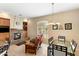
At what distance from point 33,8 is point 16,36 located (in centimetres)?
55

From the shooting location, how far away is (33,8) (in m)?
1.71

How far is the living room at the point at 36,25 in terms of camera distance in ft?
5.52

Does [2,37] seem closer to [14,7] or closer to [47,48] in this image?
[14,7]

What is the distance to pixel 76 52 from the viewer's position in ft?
5.61

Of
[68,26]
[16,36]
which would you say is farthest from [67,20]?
[16,36]

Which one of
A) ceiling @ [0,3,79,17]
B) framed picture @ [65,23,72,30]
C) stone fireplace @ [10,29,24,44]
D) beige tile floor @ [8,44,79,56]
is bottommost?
beige tile floor @ [8,44,79,56]

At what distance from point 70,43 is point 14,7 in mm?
1098

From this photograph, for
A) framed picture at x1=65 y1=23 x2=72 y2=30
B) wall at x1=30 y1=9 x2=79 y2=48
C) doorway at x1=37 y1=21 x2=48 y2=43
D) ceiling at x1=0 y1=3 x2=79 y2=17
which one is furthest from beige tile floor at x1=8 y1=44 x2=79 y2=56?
ceiling at x1=0 y1=3 x2=79 y2=17

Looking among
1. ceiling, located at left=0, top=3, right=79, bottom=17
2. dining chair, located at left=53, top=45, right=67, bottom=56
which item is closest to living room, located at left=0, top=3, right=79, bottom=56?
ceiling, located at left=0, top=3, right=79, bottom=17

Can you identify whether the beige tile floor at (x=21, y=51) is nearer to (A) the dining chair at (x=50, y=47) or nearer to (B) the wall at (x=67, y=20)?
(A) the dining chair at (x=50, y=47)

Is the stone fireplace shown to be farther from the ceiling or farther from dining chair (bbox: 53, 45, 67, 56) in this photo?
dining chair (bbox: 53, 45, 67, 56)

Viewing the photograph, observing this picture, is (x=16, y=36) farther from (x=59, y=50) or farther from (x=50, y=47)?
(x=59, y=50)

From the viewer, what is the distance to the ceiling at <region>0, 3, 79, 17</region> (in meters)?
1.67

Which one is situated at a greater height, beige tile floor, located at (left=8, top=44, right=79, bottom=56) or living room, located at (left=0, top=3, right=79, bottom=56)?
living room, located at (left=0, top=3, right=79, bottom=56)
